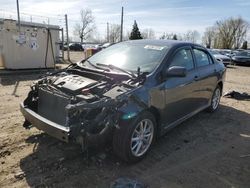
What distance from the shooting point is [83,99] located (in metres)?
3.37

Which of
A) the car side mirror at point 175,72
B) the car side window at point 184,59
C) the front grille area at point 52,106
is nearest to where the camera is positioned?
the front grille area at point 52,106

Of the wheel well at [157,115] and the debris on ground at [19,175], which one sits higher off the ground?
the wheel well at [157,115]

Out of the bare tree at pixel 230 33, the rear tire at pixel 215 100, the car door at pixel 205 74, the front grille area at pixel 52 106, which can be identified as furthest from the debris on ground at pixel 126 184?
the bare tree at pixel 230 33

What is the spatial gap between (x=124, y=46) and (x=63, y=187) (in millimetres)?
2788

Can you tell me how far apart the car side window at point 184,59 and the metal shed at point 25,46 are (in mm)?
8988

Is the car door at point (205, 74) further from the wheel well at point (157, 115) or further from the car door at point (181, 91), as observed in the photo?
the wheel well at point (157, 115)

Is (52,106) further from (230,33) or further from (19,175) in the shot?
(230,33)

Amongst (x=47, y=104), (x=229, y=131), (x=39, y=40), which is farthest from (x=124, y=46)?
(x=39, y=40)

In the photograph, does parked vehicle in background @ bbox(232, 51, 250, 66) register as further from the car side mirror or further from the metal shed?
the car side mirror

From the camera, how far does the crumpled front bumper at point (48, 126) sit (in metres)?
3.28

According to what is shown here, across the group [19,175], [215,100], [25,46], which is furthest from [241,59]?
[19,175]

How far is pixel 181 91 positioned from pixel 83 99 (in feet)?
6.27

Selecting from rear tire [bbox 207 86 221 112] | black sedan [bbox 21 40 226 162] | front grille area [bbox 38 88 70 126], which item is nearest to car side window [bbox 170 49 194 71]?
black sedan [bbox 21 40 226 162]

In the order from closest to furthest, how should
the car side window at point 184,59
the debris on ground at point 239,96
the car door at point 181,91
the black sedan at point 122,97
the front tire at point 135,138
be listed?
the black sedan at point 122,97 < the front tire at point 135,138 < the car door at point 181,91 < the car side window at point 184,59 < the debris on ground at point 239,96
